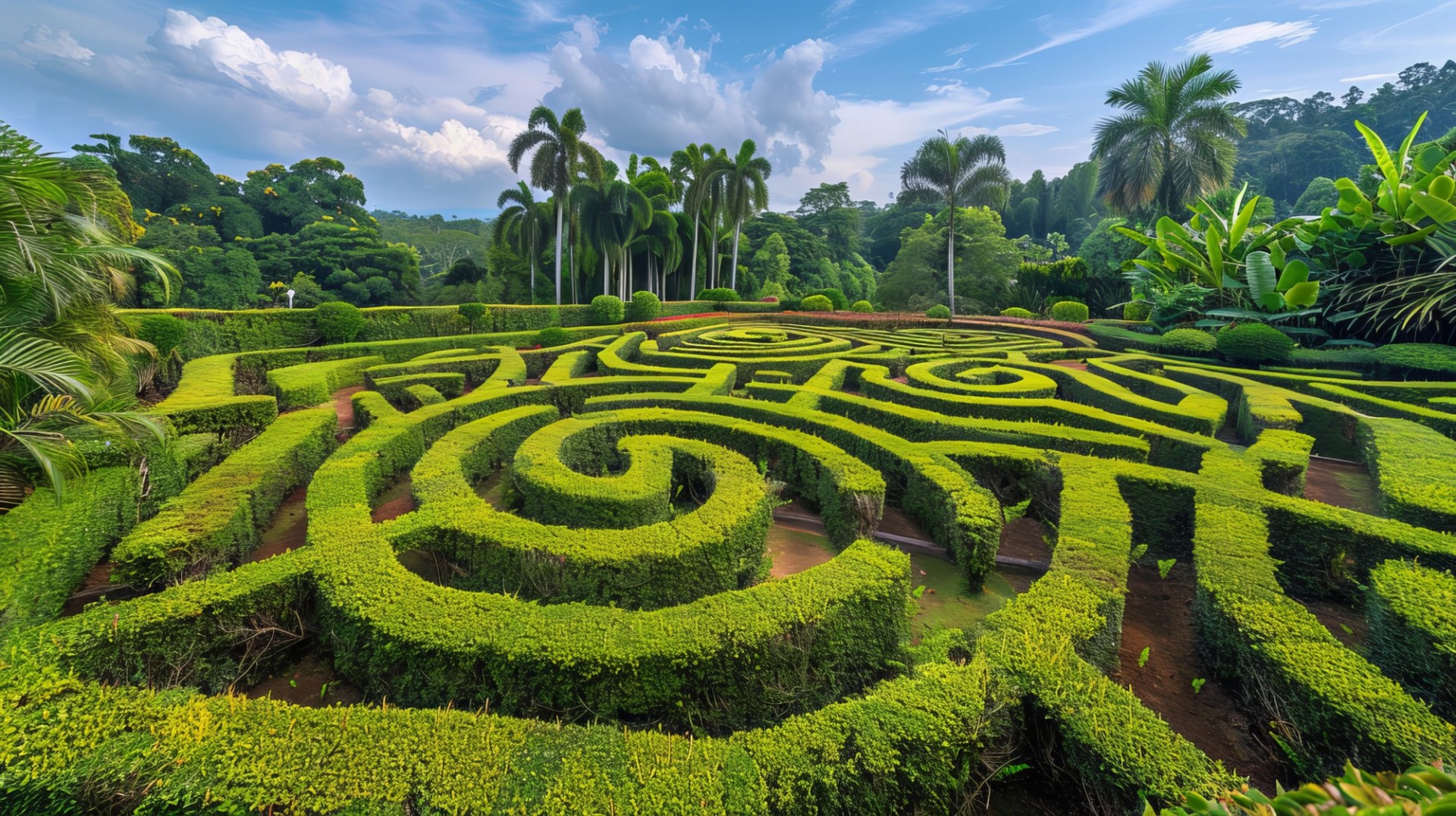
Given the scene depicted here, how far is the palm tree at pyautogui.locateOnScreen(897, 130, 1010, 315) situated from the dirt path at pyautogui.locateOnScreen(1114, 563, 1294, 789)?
24.3 metres

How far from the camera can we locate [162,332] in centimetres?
1034

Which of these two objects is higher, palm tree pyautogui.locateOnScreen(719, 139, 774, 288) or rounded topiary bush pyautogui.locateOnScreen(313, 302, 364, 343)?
palm tree pyautogui.locateOnScreen(719, 139, 774, 288)

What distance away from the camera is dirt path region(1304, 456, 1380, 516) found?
582 centimetres

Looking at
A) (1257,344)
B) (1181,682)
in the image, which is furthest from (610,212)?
(1181,682)

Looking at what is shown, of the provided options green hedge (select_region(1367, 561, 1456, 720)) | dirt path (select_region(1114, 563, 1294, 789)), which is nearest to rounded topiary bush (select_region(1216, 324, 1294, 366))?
dirt path (select_region(1114, 563, 1294, 789))

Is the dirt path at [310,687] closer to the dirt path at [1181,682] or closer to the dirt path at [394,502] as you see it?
the dirt path at [394,502]

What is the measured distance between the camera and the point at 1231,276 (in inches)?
561

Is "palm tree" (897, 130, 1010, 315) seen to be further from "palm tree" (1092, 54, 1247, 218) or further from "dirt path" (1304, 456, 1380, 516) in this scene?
"dirt path" (1304, 456, 1380, 516)

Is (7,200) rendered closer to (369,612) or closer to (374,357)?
(369,612)

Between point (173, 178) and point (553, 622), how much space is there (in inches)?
2481

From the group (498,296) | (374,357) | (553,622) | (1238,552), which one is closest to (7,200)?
(553,622)

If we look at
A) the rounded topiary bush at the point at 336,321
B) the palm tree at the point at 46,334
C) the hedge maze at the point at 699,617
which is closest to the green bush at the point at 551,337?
the rounded topiary bush at the point at 336,321

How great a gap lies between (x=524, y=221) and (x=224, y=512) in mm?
31589

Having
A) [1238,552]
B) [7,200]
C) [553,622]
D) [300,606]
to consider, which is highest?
[7,200]
